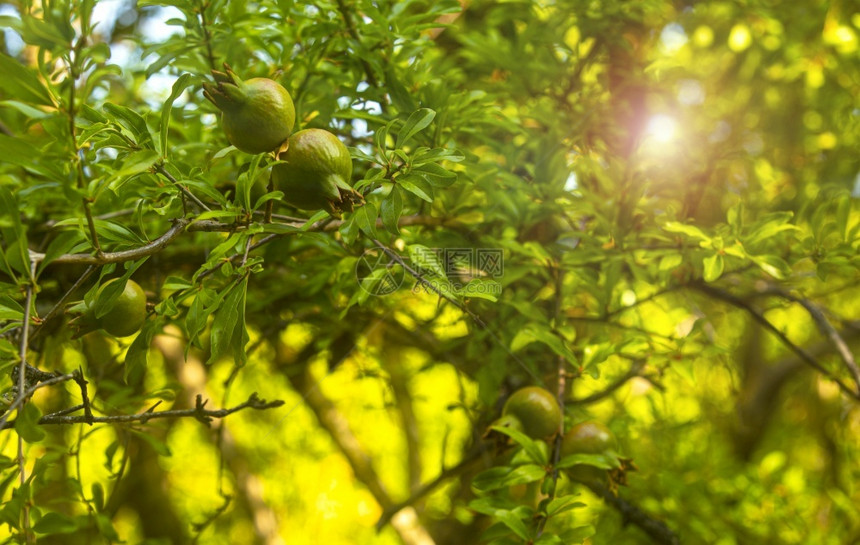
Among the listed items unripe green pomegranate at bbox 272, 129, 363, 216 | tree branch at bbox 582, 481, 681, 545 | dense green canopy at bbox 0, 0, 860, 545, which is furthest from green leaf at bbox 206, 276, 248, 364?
tree branch at bbox 582, 481, 681, 545

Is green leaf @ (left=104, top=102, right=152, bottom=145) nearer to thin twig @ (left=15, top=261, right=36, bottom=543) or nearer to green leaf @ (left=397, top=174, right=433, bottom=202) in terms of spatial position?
thin twig @ (left=15, top=261, right=36, bottom=543)

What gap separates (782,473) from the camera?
2.02 metres

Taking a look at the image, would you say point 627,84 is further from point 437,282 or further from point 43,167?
point 43,167

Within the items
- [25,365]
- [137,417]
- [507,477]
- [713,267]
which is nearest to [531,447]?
[507,477]

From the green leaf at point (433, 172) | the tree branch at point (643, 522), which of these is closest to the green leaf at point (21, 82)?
the green leaf at point (433, 172)

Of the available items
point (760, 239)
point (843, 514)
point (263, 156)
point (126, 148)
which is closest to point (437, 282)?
point (263, 156)

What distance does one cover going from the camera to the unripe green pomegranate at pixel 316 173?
2.04ft

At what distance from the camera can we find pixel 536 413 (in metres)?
0.90

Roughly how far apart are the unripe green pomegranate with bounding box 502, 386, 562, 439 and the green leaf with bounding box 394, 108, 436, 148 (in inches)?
17.9

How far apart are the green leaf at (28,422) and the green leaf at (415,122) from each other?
1.39ft

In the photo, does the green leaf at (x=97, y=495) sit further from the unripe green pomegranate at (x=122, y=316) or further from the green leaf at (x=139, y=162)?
the green leaf at (x=139, y=162)

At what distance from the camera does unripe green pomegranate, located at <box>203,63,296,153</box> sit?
24.2 inches

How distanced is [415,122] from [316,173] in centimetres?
13

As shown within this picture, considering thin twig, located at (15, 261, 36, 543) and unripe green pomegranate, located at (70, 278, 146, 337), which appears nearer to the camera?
thin twig, located at (15, 261, 36, 543)
